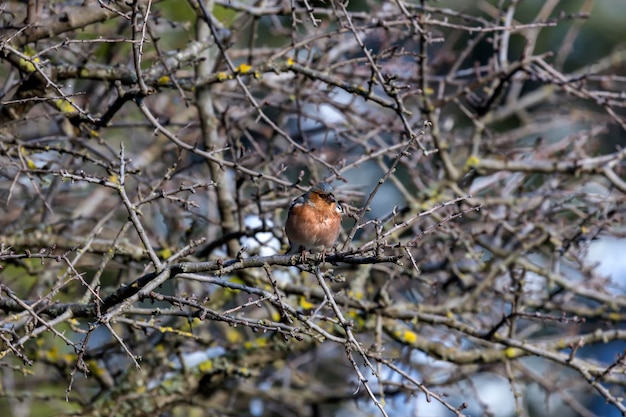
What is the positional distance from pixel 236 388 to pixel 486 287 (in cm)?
212

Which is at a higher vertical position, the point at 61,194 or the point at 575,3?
the point at 575,3

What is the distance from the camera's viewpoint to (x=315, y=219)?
15.0 feet

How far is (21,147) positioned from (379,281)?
10.1 feet

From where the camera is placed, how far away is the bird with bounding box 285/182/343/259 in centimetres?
458

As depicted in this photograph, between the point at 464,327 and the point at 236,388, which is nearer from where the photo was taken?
the point at 464,327

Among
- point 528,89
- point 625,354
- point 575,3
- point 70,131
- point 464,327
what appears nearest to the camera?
point 625,354

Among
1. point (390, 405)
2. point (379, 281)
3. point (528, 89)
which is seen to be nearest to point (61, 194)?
point (379, 281)

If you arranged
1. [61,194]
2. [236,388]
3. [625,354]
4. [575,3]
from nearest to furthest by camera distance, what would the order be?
1. [625,354]
2. [236,388]
3. [61,194]
4. [575,3]

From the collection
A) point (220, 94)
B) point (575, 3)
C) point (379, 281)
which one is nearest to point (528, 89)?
point (575, 3)

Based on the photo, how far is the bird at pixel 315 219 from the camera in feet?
15.0

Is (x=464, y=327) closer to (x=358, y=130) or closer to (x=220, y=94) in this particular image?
(x=358, y=130)

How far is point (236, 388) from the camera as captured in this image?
634 centimetres

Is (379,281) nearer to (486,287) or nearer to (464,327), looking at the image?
(486,287)

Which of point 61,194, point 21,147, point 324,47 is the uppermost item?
point 324,47
